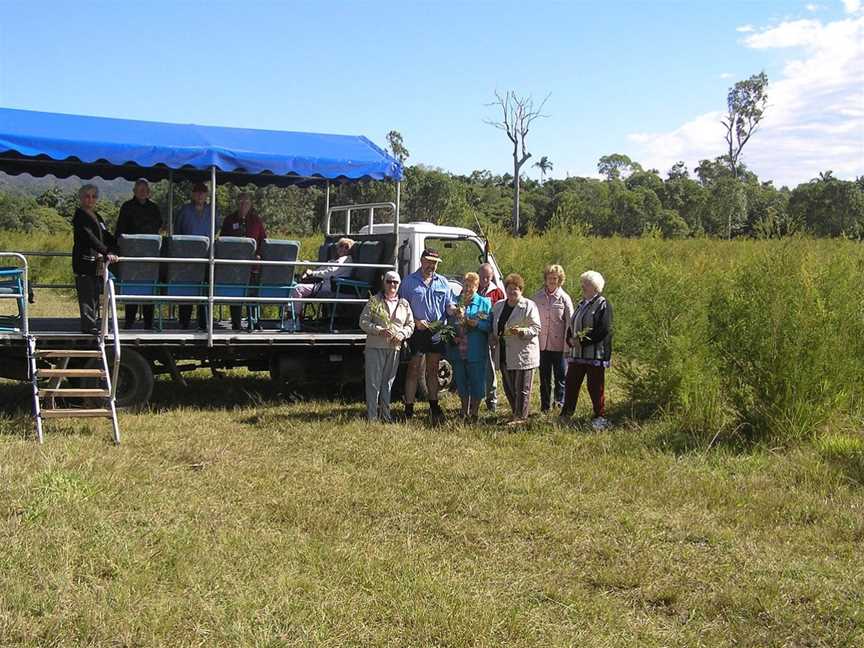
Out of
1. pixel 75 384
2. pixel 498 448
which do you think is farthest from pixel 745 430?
pixel 75 384

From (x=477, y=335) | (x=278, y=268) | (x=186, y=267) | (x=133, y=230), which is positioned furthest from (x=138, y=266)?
(x=477, y=335)

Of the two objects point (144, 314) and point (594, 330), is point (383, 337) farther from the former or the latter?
point (144, 314)

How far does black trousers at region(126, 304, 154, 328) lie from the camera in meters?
9.41

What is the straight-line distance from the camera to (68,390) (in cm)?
766

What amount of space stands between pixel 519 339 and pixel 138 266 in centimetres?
366

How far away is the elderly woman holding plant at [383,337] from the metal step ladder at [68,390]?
2.28 metres

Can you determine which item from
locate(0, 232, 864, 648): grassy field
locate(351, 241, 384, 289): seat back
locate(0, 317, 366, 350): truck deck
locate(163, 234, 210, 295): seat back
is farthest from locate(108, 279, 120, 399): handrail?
locate(351, 241, 384, 289): seat back

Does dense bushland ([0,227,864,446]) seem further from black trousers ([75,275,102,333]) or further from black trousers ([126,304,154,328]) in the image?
black trousers ([75,275,102,333])

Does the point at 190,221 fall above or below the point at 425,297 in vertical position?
above

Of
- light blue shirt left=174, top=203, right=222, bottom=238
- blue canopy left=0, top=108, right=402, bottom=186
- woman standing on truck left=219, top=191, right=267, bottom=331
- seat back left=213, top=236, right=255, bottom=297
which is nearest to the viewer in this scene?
blue canopy left=0, top=108, right=402, bottom=186

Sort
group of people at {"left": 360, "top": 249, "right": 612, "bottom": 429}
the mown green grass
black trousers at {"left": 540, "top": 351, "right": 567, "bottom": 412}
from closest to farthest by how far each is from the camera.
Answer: the mown green grass → group of people at {"left": 360, "top": 249, "right": 612, "bottom": 429} → black trousers at {"left": 540, "top": 351, "right": 567, "bottom": 412}

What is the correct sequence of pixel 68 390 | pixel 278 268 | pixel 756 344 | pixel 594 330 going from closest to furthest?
1. pixel 68 390
2. pixel 756 344
3. pixel 594 330
4. pixel 278 268

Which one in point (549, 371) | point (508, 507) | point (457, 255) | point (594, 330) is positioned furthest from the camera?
point (457, 255)

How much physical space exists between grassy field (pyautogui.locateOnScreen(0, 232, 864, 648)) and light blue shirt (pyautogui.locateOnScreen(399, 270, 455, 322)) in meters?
1.14
